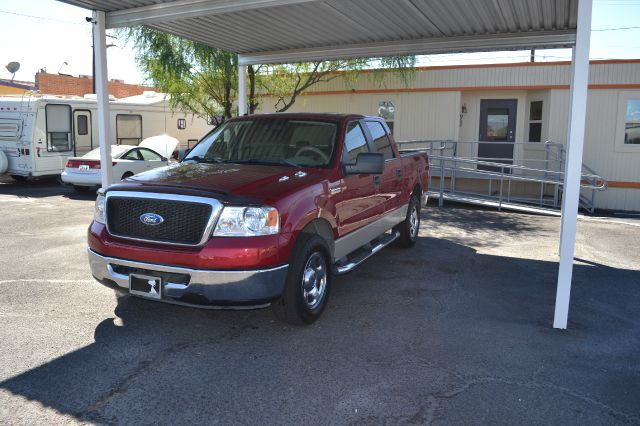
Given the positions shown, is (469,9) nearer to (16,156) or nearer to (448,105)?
(448,105)

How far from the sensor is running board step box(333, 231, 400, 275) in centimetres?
555

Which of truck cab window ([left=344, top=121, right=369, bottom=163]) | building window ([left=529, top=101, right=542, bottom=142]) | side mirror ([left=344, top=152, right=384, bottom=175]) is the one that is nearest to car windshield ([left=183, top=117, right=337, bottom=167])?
truck cab window ([left=344, top=121, right=369, bottom=163])

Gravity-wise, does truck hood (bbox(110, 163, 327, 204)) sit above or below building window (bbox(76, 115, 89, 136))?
below

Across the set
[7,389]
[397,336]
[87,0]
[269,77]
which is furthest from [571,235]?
[269,77]

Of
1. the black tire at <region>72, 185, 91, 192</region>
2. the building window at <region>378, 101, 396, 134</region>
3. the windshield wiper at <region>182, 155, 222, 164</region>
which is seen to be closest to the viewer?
the windshield wiper at <region>182, 155, 222, 164</region>

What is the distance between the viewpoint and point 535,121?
627 inches

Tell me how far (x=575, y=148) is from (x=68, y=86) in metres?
39.3

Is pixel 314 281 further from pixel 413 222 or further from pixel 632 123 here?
pixel 632 123

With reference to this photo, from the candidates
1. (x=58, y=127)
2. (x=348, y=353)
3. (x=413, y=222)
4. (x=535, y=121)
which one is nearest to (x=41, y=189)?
(x=58, y=127)

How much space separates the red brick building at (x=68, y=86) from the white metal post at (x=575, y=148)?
34106 millimetres

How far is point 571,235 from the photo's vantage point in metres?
4.88

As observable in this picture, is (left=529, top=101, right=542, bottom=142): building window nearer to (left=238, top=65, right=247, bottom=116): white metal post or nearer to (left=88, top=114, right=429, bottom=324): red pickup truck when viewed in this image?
(left=238, top=65, right=247, bottom=116): white metal post

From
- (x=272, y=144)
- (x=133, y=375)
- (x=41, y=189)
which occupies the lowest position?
(x=133, y=375)

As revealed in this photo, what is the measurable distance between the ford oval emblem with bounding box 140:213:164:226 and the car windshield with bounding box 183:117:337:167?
4.61 feet
